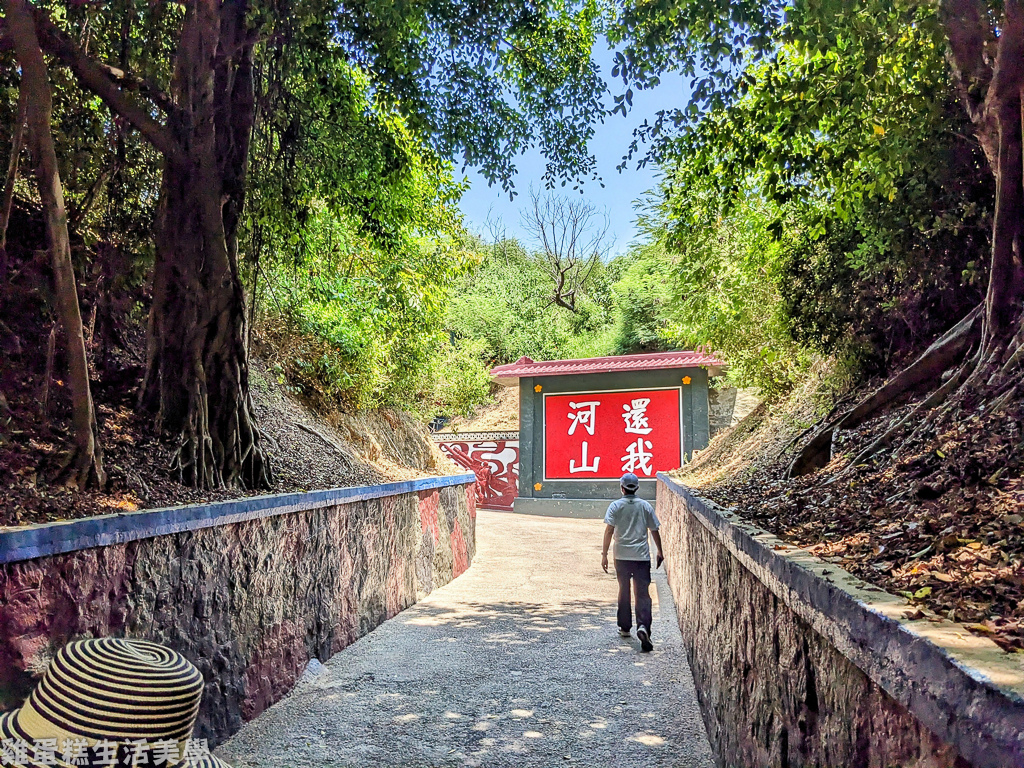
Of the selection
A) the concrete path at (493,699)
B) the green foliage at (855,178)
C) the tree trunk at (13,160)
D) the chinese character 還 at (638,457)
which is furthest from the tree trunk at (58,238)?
the chinese character 還 at (638,457)

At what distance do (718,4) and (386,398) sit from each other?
10920 millimetres

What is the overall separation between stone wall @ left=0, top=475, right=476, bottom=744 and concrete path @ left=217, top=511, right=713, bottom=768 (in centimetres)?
30

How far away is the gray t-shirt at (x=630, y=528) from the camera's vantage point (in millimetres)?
7551

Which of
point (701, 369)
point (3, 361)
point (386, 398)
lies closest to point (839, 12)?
point (3, 361)

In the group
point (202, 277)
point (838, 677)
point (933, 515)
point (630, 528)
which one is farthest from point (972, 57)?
point (202, 277)

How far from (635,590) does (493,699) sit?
225cm

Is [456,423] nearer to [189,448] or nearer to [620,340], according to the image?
[620,340]

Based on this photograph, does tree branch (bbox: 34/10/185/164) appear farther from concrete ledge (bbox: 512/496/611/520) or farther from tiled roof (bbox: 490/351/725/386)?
concrete ledge (bbox: 512/496/611/520)

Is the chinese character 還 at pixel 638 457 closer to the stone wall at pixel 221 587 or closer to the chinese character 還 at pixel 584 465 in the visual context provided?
the chinese character 還 at pixel 584 465

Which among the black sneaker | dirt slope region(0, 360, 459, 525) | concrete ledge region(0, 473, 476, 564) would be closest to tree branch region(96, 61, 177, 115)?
dirt slope region(0, 360, 459, 525)

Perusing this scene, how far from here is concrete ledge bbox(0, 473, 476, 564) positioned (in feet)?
9.68

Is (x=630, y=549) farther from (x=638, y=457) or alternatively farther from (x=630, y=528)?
(x=638, y=457)

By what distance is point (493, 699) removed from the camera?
5.61 m

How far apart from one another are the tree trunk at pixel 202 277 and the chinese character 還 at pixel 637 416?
14717mm
